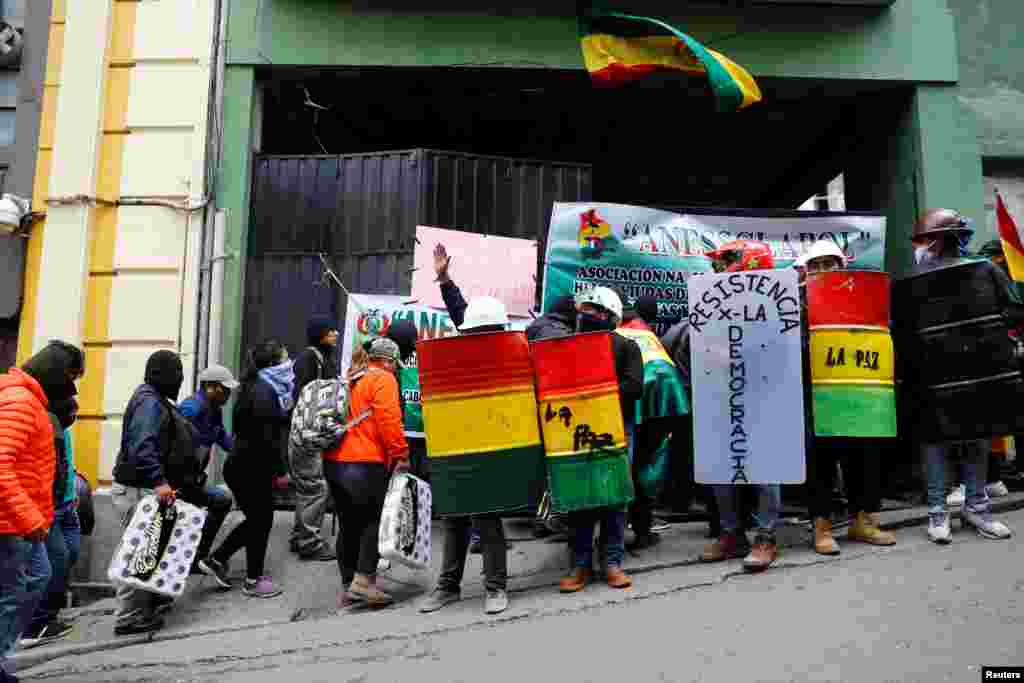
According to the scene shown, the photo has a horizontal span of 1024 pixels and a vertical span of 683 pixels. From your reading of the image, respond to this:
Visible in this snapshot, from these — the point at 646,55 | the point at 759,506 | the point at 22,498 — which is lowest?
the point at 759,506

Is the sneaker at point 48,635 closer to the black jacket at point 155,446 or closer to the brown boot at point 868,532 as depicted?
the black jacket at point 155,446

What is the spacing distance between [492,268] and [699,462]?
10.1ft

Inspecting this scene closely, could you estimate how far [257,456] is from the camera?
599 cm

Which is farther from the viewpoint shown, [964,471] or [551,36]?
[551,36]

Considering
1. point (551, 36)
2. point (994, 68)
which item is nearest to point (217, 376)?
point (551, 36)

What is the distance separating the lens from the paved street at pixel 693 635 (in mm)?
4039

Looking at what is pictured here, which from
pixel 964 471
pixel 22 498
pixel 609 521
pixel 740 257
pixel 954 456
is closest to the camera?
pixel 22 498

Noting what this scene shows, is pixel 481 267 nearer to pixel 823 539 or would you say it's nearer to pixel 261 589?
pixel 261 589

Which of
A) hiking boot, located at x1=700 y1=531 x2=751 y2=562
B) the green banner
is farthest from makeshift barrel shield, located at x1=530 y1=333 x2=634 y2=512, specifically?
the green banner

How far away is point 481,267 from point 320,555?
2.85m

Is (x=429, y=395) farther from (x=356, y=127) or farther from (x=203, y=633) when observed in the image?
(x=356, y=127)

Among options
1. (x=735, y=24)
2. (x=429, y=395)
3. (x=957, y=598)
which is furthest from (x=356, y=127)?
(x=957, y=598)

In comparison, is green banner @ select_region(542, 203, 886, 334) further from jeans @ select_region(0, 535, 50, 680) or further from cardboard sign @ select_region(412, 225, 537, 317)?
jeans @ select_region(0, 535, 50, 680)

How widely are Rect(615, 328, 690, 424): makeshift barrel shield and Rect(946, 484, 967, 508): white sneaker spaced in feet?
6.51
